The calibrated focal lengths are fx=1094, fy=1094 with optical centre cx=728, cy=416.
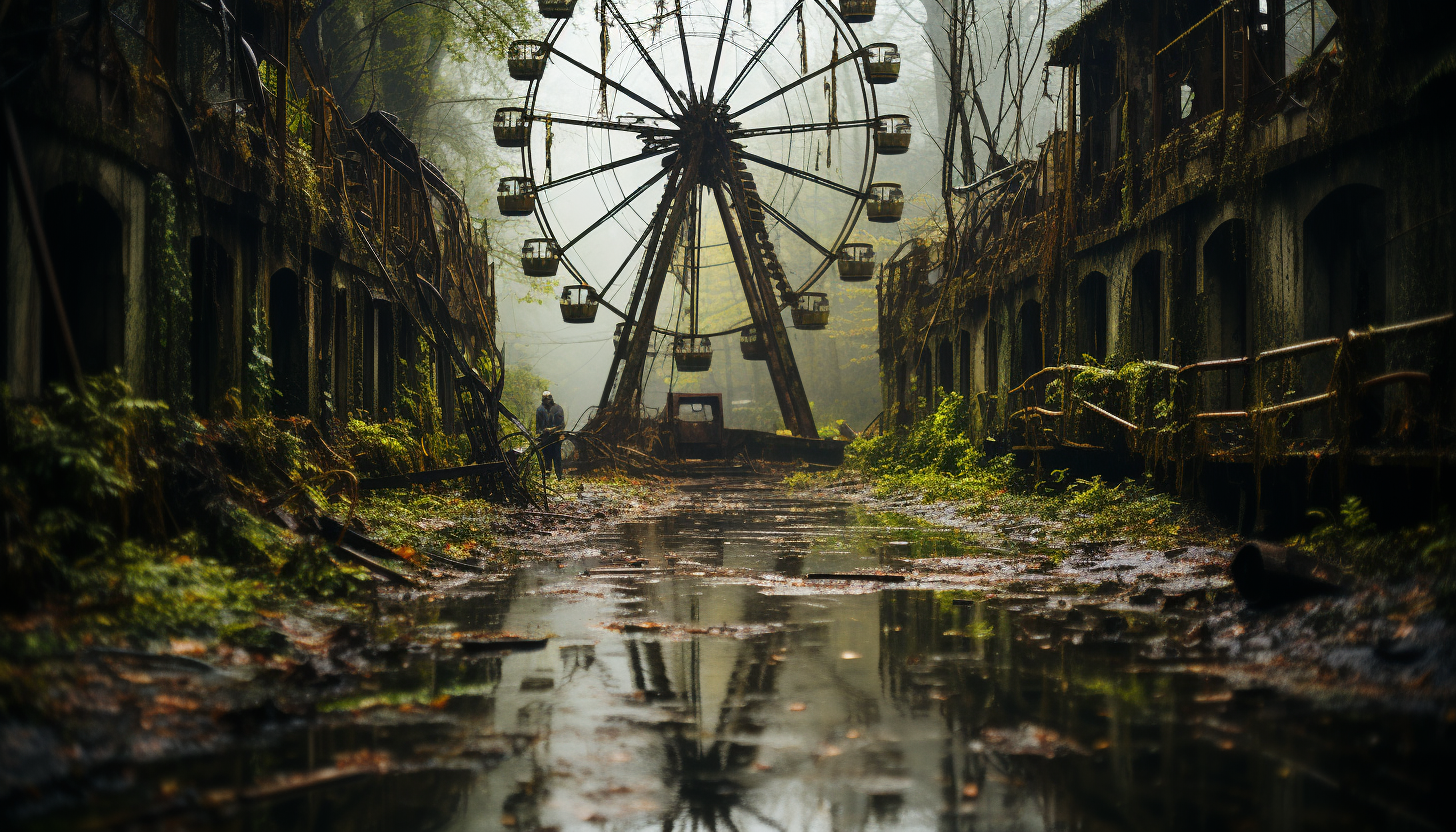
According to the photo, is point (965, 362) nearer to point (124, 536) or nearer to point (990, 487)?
point (990, 487)

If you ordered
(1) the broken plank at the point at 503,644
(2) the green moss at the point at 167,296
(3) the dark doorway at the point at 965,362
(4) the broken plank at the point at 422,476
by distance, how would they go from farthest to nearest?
(3) the dark doorway at the point at 965,362
(4) the broken plank at the point at 422,476
(2) the green moss at the point at 167,296
(1) the broken plank at the point at 503,644

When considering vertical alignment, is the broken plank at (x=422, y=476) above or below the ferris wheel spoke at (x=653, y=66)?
below

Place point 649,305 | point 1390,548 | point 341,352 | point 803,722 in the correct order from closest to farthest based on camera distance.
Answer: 1. point 803,722
2. point 1390,548
3. point 341,352
4. point 649,305

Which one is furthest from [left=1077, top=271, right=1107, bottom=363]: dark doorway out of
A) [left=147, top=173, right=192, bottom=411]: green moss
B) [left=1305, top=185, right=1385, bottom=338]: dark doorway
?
[left=147, top=173, right=192, bottom=411]: green moss

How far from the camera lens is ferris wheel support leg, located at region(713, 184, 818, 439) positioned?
1161 inches

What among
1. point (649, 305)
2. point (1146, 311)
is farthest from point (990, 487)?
point (649, 305)

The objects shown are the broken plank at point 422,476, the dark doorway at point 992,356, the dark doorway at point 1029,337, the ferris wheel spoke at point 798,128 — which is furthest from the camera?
the ferris wheel spoke at point 798,128

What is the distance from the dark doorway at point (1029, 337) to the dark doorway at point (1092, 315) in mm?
3243

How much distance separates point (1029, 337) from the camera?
2094 centimetres

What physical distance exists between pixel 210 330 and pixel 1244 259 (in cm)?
1093

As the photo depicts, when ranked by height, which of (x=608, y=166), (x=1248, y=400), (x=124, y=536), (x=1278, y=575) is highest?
(x=608, y=166)

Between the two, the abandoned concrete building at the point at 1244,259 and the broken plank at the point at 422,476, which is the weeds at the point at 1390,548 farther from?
the broken plank at the point at 422,476

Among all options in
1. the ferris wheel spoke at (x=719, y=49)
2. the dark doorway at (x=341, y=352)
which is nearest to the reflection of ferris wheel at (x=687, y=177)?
the ferris wheel spoke at (x=719, y=49)

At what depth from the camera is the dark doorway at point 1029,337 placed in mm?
20625
